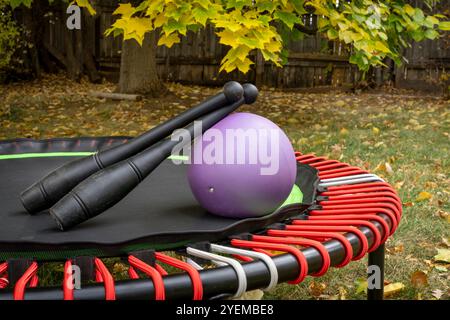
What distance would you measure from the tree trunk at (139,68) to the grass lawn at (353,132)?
26 centimetres

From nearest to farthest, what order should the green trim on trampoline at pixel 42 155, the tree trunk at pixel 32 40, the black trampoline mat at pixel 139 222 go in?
the black trampoline mat at pixel 139 222
the green trim on trampoline at pixel 42 155
the tree trunk at pixel 32 40

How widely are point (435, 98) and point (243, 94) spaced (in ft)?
23.8

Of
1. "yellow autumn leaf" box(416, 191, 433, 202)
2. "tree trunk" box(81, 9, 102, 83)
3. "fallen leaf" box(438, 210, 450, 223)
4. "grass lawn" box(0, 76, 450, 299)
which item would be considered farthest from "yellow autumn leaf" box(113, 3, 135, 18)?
"tree trunk" box(81, 9, 102, 83)

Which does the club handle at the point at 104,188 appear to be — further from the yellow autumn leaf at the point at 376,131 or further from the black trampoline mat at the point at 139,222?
the yellow autumn leaf at the point at 376,131

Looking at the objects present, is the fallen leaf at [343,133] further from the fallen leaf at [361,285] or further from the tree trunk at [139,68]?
the fallen leaf at [361,285]

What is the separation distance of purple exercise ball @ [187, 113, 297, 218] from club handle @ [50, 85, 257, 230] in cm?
8

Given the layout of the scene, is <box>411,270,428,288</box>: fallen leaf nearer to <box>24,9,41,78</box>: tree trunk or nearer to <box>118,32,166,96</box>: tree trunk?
<box>118,32,166,96</box>: tree trunk

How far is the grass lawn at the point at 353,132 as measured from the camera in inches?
90.3

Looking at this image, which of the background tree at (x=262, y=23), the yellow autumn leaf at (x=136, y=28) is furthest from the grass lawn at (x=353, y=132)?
the yellow autumn leaf at (x=136, y=28)

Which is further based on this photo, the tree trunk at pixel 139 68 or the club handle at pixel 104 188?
the tree trunk at pixel 139 68

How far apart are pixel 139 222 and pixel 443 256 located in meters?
1.46

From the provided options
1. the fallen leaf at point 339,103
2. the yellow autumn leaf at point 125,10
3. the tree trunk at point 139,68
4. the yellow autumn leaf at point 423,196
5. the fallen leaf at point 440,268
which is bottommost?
the fallen leaf at point 440,268

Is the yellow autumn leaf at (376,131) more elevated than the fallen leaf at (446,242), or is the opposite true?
the yellow autumn leaf at (376,131)

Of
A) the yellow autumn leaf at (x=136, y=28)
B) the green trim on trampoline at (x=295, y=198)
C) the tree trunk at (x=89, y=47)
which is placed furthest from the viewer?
the tree trunk at (x=89, y=47)
